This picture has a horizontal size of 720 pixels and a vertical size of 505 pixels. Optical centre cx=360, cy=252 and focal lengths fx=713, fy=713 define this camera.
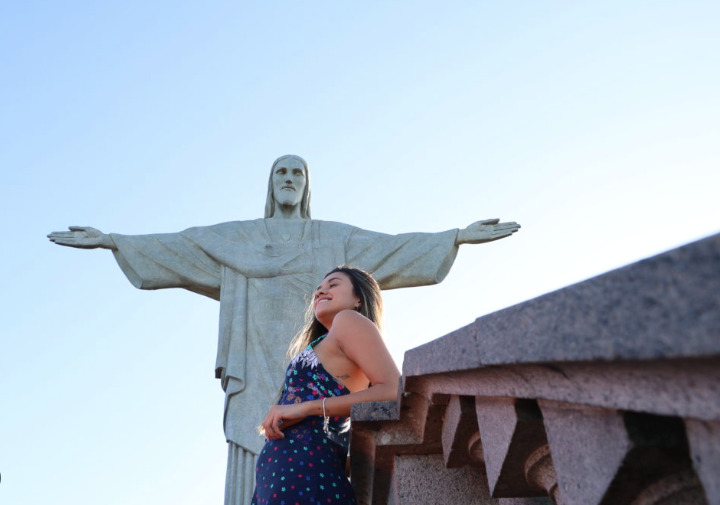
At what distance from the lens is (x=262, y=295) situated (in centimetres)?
618

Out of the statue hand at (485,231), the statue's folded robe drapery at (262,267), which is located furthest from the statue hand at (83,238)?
the statue hand at (485,231)

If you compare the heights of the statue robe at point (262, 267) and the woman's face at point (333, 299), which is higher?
the statue robe at point (262, 267)

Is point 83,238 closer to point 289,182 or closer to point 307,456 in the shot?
point 289,182

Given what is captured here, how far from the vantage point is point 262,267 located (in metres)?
6.34

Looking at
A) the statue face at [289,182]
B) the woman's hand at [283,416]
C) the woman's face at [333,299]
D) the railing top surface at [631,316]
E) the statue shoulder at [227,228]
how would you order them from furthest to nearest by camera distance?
the statue face at [289,182], the statue shoulder at [227,228], the woman's face at [333,299], the woman's hand at [283,416], the railing top surface at [631,316]

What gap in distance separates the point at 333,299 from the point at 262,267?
12.0 feet

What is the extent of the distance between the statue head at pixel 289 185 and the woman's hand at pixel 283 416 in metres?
4.93

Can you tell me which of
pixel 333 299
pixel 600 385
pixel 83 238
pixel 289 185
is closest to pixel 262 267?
pixel 289 185

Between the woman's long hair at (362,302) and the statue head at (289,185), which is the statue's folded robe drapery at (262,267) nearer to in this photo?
the statue head at (289,185)

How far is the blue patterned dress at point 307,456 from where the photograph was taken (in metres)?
2.16

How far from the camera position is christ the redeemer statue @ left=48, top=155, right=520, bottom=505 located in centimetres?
589

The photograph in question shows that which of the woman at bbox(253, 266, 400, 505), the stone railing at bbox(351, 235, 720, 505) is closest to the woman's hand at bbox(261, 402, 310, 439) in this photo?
the woman at bbox(253, 266, 400, 505)

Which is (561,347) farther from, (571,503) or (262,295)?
(262,295)

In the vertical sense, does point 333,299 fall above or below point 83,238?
below
